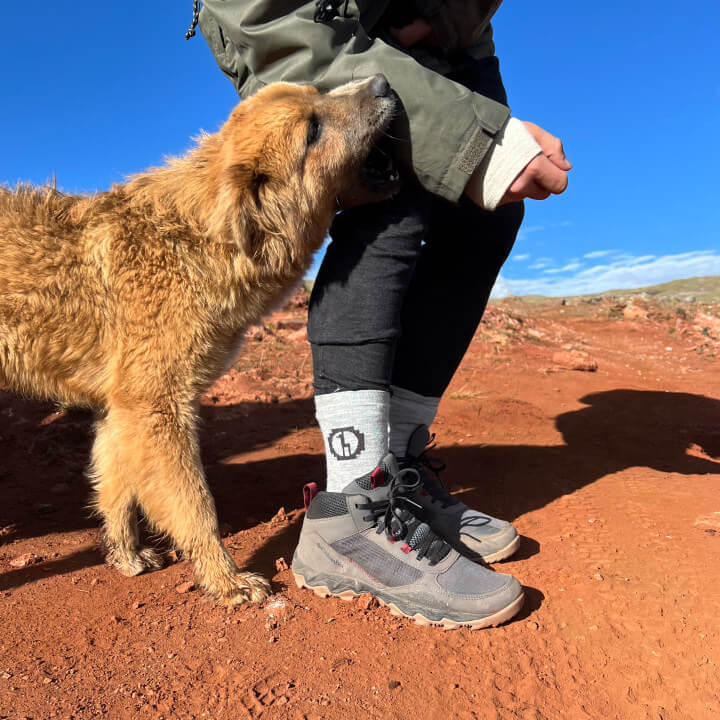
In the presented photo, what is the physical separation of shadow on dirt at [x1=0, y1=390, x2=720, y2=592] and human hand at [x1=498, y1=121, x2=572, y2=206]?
5.26 feet

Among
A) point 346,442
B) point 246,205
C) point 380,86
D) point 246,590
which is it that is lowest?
point 246,590

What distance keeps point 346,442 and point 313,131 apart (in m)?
1.47

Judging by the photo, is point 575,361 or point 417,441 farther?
point 575,361

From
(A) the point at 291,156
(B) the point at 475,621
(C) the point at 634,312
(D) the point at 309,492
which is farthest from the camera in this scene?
(C) the point at 634,312

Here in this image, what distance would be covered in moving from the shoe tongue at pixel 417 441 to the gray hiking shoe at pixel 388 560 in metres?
0.46

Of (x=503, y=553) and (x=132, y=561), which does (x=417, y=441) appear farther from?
(x=132, y=561)

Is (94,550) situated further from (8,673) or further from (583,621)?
(583,621)

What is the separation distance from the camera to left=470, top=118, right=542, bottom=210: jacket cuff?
2.30 meters

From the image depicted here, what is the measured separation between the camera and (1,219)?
2732mm

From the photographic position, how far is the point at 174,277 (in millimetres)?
2707

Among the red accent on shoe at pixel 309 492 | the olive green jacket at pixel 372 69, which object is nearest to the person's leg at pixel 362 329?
the red accent on shoe at pixel 309 492

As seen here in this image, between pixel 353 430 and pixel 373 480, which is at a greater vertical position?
pixel 353 430

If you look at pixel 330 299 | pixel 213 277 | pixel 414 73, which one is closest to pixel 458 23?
pixel 414 73

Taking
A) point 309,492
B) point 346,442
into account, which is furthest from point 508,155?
point 309,492
